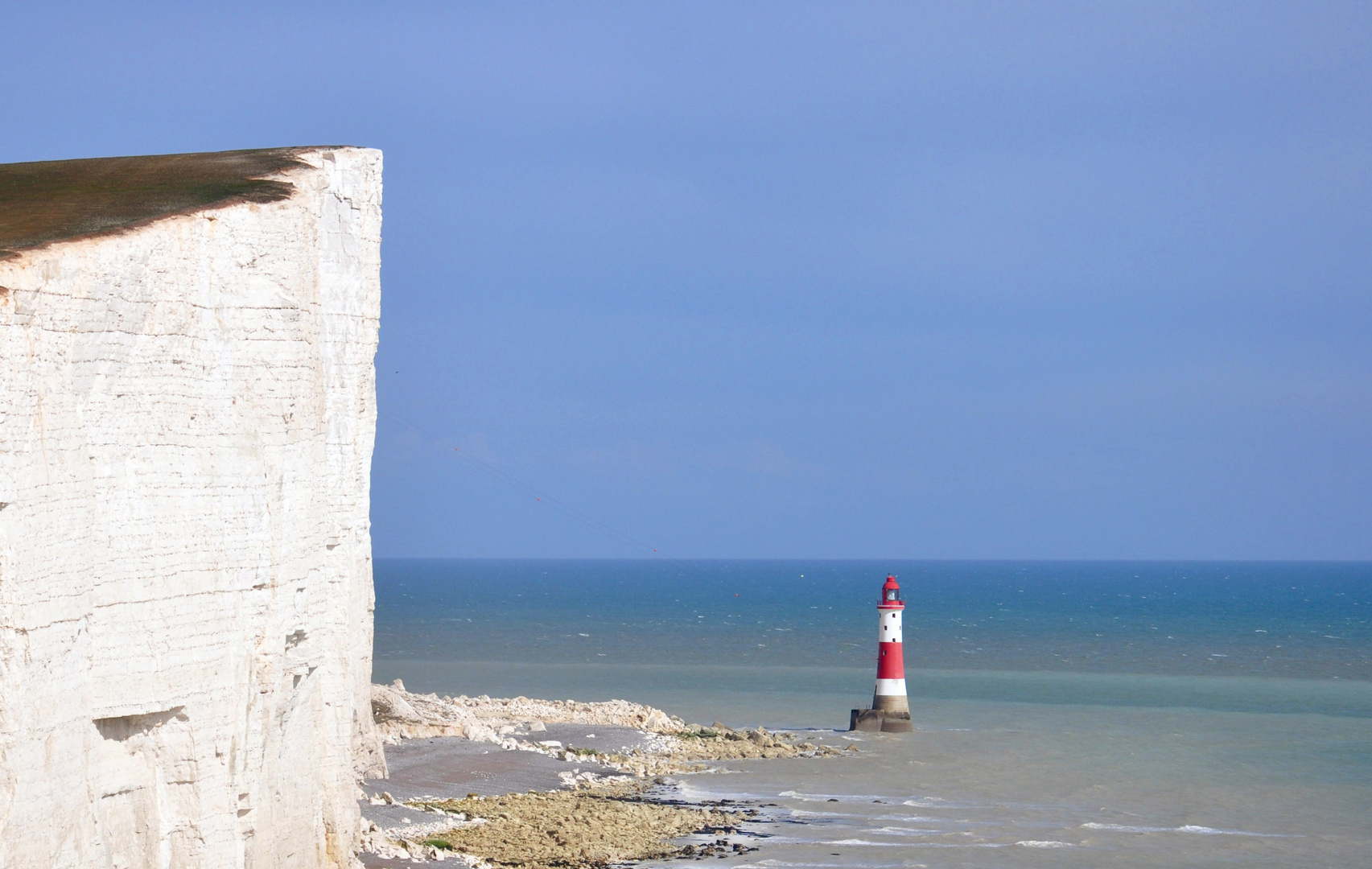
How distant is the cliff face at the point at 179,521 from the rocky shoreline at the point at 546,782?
128 inches

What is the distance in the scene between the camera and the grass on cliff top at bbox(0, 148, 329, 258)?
8.66m

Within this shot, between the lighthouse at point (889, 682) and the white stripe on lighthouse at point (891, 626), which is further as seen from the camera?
the lighthouse at point (889, 682)

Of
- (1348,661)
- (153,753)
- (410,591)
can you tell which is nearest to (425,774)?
(153,753)

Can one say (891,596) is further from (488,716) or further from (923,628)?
(923,628)

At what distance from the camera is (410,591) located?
12512 cm

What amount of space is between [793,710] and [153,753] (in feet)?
77.4

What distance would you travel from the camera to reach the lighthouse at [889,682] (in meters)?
26.2

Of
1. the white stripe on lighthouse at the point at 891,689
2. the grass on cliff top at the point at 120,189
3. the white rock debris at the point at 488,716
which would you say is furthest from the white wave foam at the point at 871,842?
the white stripe on lighthouse at the point at 891,689

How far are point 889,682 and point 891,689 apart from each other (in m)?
0.14

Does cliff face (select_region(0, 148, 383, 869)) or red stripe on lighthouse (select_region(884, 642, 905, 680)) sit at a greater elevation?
cliff face (select_region(0, 148, 383, 869))

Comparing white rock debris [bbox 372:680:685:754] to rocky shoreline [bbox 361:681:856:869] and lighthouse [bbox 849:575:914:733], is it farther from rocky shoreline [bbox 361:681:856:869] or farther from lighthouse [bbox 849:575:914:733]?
lighthouse [bbox 849:575:914:733]

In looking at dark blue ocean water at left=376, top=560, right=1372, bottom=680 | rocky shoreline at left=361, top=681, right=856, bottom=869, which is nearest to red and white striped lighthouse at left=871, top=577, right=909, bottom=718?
rocky shoreline at left=361, top=681, right=856, bottom=869

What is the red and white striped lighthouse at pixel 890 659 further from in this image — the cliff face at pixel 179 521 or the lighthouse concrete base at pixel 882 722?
the cliff face at pixel 179 521

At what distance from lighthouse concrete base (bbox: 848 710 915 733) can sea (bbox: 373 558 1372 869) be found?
0.47m
